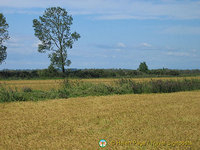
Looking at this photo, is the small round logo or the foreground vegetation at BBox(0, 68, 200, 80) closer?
the small round logo

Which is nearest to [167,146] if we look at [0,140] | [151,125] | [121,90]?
[151,125]

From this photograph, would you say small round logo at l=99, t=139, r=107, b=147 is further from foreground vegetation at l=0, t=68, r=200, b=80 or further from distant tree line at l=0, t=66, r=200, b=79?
distant tree line at l=0, t=66, r=200, b=79

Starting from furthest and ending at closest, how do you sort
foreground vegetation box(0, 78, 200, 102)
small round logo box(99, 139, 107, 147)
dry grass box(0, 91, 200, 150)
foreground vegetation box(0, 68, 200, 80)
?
foreground vegetation box(0, 68, 200, 80) → foreground vegetation box(0, 78, 200, 102) → dry grass box(0, 91, 200, 150) → small round logo box(99, 139, 107, 147)

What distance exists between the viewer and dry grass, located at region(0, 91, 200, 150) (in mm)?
5559

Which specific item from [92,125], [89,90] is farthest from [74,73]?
[92,125]

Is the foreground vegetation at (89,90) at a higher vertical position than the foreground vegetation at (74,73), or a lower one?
lower

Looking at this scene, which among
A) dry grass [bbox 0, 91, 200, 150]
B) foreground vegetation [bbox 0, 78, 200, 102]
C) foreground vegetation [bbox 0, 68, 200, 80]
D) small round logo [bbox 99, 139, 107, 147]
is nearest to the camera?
small round logo [bbox 99, 139, 107, 147]

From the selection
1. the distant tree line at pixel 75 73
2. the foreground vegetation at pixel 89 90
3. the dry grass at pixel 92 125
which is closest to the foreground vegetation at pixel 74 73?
the distant tree line at pixel 75 73

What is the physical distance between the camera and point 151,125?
6.69 meters

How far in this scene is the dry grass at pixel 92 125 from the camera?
18.2 ft

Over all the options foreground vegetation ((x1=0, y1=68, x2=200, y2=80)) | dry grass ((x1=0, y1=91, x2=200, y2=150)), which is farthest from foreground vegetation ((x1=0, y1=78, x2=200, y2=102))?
foreground vegetation ((x1=0, y1=68, x2=200, y2=80))

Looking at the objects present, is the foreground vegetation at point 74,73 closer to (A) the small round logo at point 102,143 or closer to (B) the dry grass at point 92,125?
(B) the dry grass at point 92,125

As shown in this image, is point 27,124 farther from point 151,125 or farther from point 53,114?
point 151,125

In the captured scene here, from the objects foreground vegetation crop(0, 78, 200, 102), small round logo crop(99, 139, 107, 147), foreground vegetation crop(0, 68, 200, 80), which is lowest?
small round logo crop(99, 139, 107, 147)
